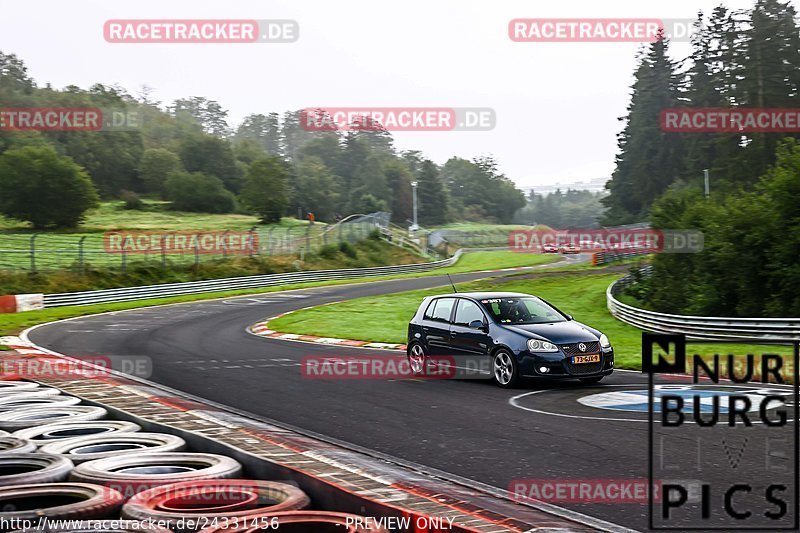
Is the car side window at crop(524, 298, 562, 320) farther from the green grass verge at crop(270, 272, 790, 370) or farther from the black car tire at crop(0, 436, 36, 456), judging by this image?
the black car tire at crop(0, 436, 36, 456)

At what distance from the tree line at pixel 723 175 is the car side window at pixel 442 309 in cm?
1485

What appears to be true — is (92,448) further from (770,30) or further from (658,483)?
(770,30)

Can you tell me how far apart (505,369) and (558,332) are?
101 cm

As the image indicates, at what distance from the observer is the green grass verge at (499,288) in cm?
2084

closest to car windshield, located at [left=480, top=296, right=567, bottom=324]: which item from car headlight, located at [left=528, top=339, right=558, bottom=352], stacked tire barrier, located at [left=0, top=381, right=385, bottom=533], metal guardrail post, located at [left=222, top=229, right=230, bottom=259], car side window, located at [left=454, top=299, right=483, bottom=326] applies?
car side window, located at [left=454, top=299, right=483, bottom=326]

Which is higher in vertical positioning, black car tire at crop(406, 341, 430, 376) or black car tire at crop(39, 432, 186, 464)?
black car tire at crop(39, 432, 186, 464)

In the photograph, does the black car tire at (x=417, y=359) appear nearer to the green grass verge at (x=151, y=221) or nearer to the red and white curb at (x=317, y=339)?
the red and white curb at (x=317, y=339)

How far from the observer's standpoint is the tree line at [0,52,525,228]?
209ft

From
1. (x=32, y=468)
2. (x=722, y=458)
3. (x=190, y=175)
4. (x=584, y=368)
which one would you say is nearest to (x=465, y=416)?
(x=584, y=368)

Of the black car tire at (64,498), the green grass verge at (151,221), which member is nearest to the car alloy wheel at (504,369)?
the black car tire at (64,498)

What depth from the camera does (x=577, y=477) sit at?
750cm

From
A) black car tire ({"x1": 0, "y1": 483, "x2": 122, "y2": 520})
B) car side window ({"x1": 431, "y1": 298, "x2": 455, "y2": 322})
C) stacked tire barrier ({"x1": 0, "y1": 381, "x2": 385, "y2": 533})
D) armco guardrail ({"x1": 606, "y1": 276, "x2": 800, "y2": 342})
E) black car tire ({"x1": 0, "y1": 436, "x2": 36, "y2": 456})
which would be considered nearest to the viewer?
stacked tire barrier ({"x1": 0, "y1": 381, "x2": 385, "y2": 533})

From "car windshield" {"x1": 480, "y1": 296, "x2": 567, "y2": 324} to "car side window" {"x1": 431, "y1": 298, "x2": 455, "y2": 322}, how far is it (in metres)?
0.76

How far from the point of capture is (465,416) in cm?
1098
